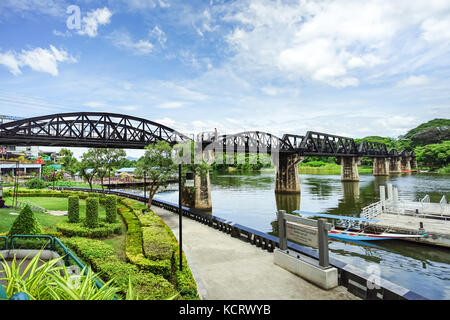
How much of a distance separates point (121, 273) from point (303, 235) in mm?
8339

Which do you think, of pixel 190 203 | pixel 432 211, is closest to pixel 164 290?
pixel 432 211

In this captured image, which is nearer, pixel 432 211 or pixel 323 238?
pixel 323 238

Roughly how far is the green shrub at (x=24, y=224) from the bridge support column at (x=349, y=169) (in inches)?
3998

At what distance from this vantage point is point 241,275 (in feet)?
39.5

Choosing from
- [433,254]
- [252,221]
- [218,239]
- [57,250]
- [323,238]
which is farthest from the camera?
[252,221]

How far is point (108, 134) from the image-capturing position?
171 ft

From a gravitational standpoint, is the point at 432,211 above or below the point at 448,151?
below

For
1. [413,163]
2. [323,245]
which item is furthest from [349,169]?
[323,245]

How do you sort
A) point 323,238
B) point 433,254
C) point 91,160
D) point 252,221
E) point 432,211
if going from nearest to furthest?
1. point 323,238
2. point 433,254
3. point 432,211
4. point 252,221
5. point 91,160

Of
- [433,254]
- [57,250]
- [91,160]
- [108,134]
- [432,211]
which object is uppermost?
[108,134]

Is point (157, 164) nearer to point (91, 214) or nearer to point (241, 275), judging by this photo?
point (91, 214)

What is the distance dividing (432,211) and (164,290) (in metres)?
31.7

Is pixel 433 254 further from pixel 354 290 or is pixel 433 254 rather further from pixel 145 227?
pixel 145 227

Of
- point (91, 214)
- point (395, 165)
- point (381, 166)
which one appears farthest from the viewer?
point (395, 165)
